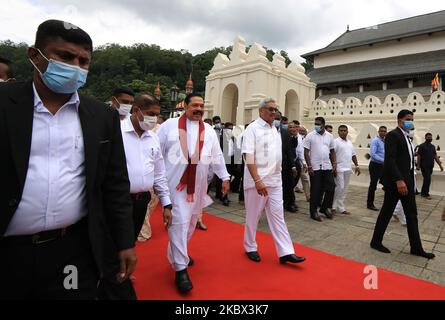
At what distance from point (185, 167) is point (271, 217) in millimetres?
1276

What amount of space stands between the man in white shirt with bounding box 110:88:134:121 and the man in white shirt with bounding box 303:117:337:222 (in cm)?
367

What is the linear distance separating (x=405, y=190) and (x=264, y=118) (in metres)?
2.11

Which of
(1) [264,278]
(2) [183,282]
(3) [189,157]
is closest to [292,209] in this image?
(1) [264,278]

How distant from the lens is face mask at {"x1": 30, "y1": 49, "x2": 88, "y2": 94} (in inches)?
56.8

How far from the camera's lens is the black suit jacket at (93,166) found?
4.12ft

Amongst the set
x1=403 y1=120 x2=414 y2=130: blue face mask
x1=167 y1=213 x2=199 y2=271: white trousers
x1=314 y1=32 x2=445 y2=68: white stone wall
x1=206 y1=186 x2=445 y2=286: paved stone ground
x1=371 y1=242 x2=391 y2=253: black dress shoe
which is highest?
x1=314 y1=32 x2=445 y2=68: white stone wall

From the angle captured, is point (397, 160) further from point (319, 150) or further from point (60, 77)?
point (60, 77)

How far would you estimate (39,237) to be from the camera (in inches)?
53.7

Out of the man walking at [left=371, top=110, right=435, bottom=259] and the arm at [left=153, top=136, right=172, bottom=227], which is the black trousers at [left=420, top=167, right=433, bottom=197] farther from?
the arm at [left=153, top=136, right=172, bottom=227]

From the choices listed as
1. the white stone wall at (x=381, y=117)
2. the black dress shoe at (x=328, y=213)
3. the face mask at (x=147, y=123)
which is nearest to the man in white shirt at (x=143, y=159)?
the face mask at (x=147, y=123)

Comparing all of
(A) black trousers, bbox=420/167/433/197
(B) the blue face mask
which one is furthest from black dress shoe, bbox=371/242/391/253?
(A) black trousers, bbox=420/167/433/197

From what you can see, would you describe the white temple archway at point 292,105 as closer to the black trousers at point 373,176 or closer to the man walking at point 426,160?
the man walking at point 426,160

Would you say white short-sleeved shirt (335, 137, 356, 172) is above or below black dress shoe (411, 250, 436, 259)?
above

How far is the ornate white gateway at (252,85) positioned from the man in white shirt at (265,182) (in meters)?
13.4
